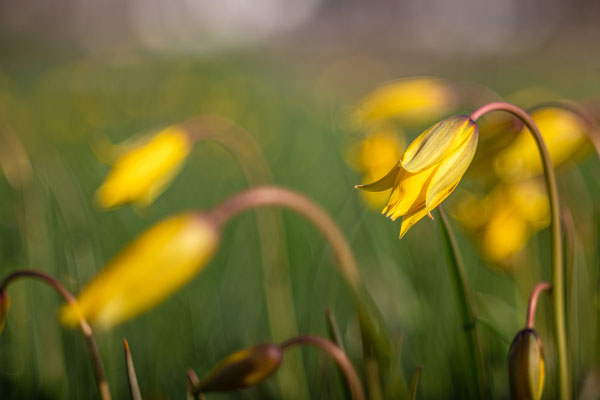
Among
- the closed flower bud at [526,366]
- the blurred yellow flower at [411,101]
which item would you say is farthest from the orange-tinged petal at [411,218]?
the blurred yellow flower at [411,101]

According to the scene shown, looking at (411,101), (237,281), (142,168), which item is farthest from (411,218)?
(237,281)

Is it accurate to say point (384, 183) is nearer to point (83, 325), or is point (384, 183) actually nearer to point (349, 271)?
point (349, 271)

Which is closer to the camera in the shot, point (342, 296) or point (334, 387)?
point (334, 387)

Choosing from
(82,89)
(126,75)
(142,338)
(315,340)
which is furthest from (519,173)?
(126,75)

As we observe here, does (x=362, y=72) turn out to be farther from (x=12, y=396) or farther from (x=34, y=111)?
(x=12, y=396)

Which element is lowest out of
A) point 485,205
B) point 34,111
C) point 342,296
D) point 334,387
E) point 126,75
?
point 334,387

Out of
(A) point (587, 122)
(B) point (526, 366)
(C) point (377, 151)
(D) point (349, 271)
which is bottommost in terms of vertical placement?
(B) point (526, 366)

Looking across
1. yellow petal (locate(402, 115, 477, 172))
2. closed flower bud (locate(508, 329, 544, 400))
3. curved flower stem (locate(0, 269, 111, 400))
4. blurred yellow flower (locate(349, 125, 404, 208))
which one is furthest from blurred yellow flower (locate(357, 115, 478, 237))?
blurred yellow flower (locate(349, 125, 404, 208))
